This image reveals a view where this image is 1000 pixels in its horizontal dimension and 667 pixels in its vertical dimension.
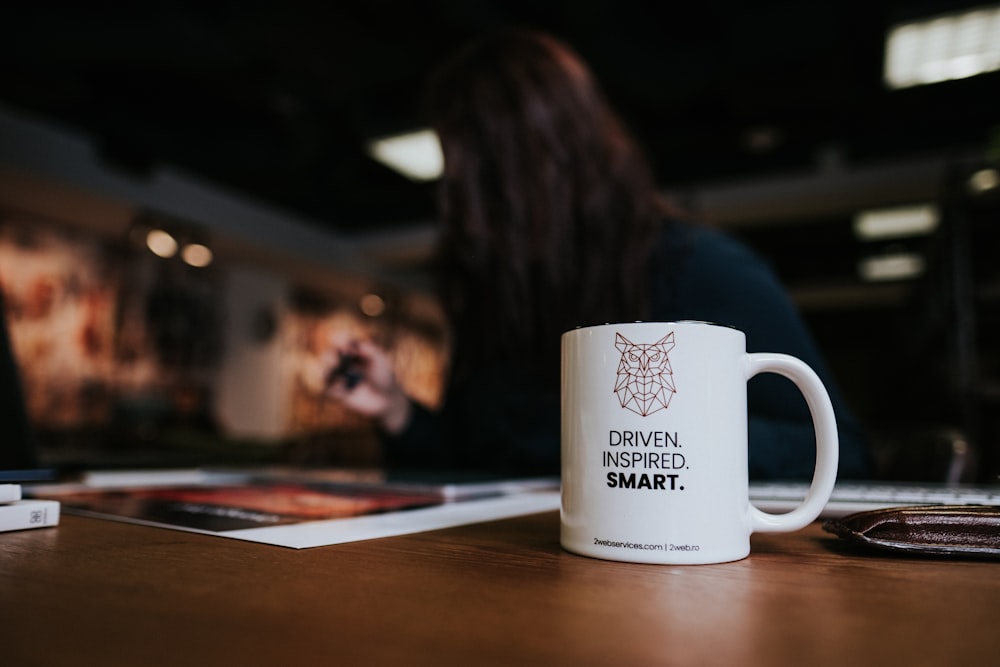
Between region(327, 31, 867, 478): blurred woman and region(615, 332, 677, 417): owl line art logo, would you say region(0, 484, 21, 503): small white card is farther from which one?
region(327, 31, 867, 478): blurred woman

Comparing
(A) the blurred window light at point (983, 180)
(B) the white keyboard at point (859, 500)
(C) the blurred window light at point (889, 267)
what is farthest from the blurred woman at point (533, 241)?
(C) the blurred window light at point (889, 267)

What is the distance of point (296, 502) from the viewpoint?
0.68 m

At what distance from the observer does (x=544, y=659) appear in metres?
0.25

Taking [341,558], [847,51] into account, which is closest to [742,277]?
[341,558]

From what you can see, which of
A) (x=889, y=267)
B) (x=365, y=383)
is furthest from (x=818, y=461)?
(x=889, y=267)

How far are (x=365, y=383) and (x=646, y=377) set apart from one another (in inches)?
36.3

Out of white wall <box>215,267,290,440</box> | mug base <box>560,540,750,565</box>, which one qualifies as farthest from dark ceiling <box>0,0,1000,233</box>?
mug base <box>560,540,750,565</box>

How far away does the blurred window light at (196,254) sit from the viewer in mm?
5168

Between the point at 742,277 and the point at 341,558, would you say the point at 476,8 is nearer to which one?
the point at 742,277

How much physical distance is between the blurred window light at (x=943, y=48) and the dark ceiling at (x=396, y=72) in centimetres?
11

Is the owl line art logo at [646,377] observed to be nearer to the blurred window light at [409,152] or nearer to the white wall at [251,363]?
the blurred window light at [409,152]

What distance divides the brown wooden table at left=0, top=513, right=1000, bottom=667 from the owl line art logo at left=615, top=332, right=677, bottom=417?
0.10 m

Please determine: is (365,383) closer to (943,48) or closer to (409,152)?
(409,152)

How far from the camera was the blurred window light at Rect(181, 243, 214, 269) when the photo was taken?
517 cm
